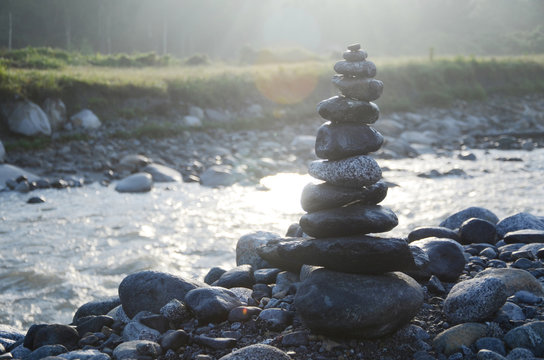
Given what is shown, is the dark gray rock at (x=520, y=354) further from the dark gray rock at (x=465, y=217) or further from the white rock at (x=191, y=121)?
the white rock at (x=191, y=121)

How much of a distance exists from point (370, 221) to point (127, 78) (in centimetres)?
1745

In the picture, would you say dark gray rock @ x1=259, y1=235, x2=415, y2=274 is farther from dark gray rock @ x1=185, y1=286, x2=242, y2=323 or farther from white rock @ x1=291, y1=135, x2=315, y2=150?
white rock @ x1=291, y1=135, x2=315, y2=150

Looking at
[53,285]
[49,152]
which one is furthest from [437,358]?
[49,152]

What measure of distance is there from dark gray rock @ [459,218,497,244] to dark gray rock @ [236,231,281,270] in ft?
9.55

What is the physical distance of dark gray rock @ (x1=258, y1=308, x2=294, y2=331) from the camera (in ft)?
16.6

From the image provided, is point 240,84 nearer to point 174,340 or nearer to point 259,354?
point 174,340

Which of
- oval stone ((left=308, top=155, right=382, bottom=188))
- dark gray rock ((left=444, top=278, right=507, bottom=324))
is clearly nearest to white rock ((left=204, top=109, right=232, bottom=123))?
oval stone ((left=308, top=155, right=382, bottom=188))

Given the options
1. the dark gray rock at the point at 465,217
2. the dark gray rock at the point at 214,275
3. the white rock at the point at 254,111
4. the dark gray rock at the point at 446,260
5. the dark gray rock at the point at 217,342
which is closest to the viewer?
the dark gray rock at the point at 217,342

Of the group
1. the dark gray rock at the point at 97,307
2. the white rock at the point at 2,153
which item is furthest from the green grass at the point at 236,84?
the dark gray rock at the point at 97,307

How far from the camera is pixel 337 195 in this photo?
205 inches

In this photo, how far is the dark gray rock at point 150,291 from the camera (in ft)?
18.6

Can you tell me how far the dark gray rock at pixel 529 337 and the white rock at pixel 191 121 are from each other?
16.0m

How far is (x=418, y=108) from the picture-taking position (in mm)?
25781

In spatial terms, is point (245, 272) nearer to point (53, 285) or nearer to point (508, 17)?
point (53, 285)
